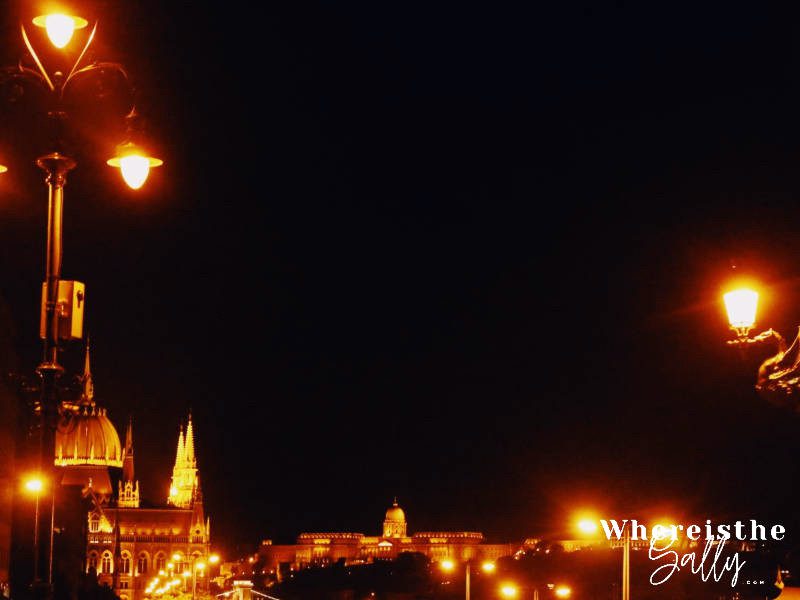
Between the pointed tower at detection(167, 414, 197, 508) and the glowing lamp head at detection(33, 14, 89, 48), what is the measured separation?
158247 mm

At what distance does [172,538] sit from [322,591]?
20.1 m

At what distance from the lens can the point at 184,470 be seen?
170500 mm

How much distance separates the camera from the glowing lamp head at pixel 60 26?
10.2 metres

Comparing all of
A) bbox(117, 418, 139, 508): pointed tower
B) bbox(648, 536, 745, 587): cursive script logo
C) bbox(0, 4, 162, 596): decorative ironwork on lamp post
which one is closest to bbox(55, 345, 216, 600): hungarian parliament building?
bbox(117, 418, 139, 508): pointed tower

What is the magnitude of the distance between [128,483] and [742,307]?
15374 cm

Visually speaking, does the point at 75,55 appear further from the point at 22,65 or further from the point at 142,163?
the point at 142,163

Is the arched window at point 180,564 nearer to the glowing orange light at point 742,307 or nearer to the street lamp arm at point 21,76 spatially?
the street lamp arm at point 21,76

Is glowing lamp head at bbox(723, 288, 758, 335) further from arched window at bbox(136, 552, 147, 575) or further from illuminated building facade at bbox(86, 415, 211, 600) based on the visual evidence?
arched window at bbox(136, 552, 147, 575)

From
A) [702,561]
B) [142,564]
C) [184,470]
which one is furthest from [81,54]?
[184,470]

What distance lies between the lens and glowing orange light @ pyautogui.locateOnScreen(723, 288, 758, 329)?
32.8 feet

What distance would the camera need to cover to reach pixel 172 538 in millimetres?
151625

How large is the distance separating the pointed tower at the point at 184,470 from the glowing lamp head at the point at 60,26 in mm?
158247

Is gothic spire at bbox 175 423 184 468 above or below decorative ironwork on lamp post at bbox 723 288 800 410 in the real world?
above

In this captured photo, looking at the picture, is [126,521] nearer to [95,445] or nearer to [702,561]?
[95,445]
